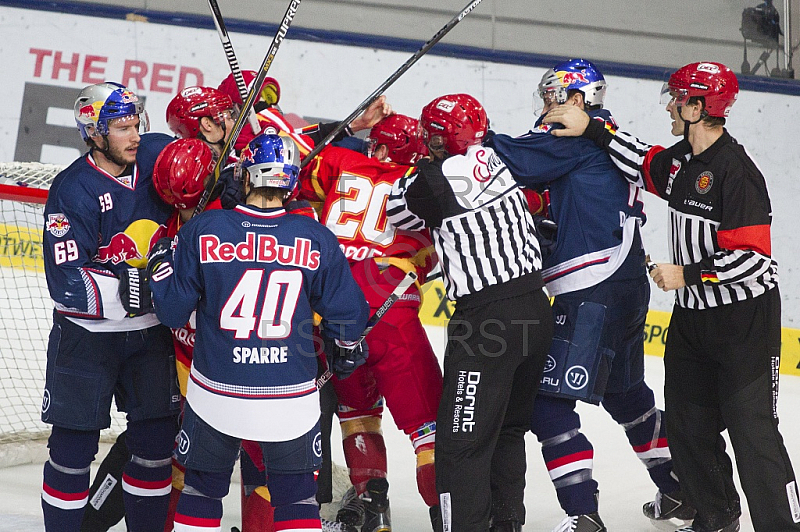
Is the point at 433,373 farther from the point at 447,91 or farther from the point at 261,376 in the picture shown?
the point at 447,91

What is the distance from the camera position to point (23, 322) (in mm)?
5430

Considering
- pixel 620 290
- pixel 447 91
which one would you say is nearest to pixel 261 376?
pixel 620 290

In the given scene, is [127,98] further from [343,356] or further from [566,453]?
[566,453]

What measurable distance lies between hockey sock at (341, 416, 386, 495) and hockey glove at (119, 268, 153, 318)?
37.5 inches

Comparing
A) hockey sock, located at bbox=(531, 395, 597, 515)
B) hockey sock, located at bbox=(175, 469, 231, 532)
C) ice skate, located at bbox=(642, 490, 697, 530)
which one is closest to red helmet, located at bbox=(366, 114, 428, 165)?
hockey sock, located at bbox=(531, 395, 597, 515)

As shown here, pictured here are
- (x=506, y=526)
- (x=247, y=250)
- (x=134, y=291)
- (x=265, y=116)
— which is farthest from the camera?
(x=265, y=116)

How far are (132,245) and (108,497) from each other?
90 centimetres

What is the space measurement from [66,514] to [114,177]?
39.3 inches

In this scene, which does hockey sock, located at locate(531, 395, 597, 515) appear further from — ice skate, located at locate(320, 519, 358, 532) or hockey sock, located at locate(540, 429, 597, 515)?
ice skate, located at locate(320, 519, 358, 532)

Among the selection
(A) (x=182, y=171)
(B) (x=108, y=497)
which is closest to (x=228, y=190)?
(A) (x=182, y=171)

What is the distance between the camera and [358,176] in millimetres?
3158

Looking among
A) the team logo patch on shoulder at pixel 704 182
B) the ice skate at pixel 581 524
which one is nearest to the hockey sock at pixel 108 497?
the ice skate at pixel 581 524

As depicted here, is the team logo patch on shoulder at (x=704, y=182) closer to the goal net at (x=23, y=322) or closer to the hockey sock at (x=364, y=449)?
the hockey sock at (x=364, y=449)

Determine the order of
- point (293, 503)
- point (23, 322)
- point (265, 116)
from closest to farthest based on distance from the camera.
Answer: point (293, 503) → point (265, 116) → point (23, 322)
